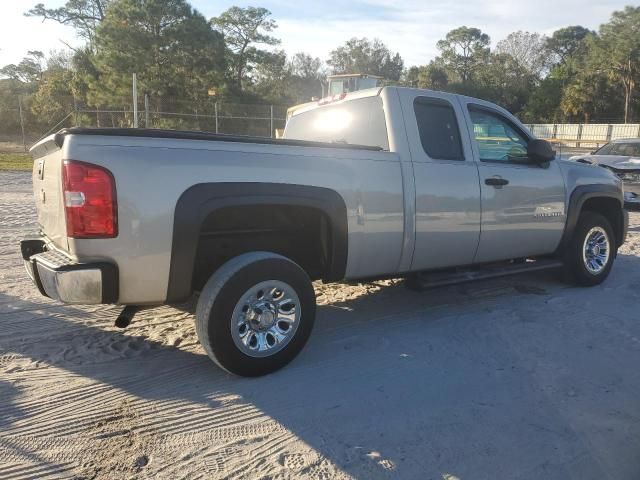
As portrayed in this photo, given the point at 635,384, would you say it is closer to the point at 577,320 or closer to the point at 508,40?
the point at 577,320

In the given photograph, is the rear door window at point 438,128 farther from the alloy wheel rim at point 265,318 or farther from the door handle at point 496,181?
the alloy wheel rim at point 265,318

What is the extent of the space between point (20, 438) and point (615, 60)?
54.6m

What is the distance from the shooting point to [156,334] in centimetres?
404

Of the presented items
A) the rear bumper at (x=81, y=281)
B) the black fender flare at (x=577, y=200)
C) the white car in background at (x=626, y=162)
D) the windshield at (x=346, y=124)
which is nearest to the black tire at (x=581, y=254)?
the black fender flare at (x=577, y=200)

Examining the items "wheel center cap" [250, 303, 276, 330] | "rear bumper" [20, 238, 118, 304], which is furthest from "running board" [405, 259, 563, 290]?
"rear bumper" [20, 238, 118, 304]

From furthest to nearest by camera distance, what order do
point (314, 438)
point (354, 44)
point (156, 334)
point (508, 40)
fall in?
point (354, 44), point (508, 40), point (156, 334), point (314, 438)

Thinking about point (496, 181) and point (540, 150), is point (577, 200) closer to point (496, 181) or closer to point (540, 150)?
point (540, 150)

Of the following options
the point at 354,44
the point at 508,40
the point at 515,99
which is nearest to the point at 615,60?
the point at 515,99

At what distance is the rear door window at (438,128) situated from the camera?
14.1 ft

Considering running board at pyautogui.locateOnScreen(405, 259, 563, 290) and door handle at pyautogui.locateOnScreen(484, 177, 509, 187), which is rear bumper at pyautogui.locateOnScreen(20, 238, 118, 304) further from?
door handle at pyautogui.locateOnScreen(484, 177, 509, 187)

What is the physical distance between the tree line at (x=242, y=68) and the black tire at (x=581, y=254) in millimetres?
22770

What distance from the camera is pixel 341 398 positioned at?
316cm

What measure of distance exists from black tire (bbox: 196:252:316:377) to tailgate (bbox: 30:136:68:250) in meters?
0.92

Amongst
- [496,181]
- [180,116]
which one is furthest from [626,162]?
[180,116]
